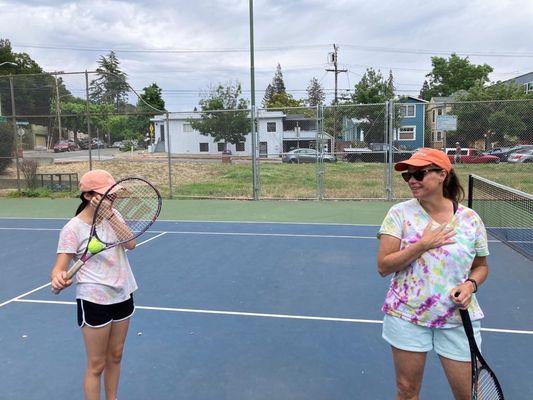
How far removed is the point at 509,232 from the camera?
364 inches

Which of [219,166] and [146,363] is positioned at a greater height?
[219,166]

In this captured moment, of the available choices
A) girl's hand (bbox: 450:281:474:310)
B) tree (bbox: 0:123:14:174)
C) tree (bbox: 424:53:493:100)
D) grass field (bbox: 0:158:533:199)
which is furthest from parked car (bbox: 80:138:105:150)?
tree (bbox: 424:53:493:100)

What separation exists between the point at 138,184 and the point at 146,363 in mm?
1578

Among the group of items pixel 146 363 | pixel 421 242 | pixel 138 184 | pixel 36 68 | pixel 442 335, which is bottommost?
pixel 146 363

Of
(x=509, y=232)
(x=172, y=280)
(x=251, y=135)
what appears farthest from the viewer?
(x=251, y=135)

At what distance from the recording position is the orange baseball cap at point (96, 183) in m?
2.82

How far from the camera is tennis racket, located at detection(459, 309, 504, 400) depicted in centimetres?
221

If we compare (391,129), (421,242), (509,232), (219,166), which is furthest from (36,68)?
(421,242)

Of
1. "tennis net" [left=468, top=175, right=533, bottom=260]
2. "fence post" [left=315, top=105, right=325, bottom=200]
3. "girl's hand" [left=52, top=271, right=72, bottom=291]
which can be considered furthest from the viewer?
"fence post" [left=315, top=105, right=325, bottom=200]

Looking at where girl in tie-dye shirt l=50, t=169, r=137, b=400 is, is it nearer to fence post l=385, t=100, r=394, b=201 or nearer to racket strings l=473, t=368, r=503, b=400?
racket strings l=473, t=368, r=503, b=400

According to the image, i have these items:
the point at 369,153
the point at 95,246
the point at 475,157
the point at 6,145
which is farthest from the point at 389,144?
the point at 6,145

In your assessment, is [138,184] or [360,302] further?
[360,302]

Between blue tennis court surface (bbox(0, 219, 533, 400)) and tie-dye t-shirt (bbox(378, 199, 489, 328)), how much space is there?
1359mm

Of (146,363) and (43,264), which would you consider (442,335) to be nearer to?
(146,363)
